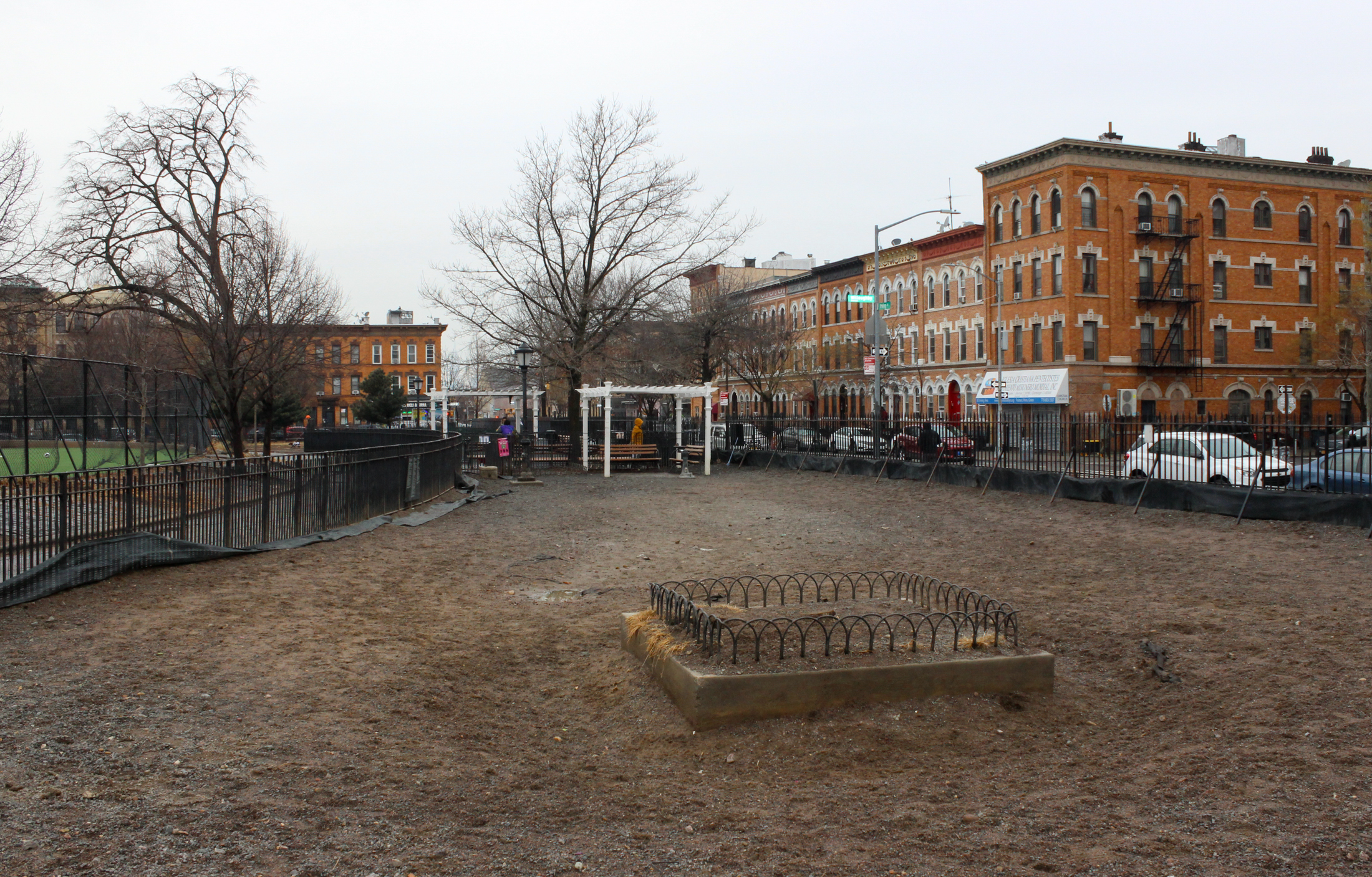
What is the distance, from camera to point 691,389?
30.5 meters

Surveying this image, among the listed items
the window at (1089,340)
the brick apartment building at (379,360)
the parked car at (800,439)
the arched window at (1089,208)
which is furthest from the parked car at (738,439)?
the brick apartment building at (379,360)

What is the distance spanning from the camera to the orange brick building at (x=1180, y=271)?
48.8 meters

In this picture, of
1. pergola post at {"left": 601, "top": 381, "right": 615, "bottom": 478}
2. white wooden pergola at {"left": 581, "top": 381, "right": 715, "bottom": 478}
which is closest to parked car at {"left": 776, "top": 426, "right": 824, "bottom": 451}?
white wooden pergola at {"left": 581, "top": 381, "right": 715, "bottom": 478}

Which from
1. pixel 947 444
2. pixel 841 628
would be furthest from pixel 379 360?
pixel 841 628

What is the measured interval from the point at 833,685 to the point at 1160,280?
163 ft

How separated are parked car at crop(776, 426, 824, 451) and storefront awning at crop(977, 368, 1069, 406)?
56.0ft

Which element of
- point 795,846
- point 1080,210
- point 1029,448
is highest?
point 1080,210

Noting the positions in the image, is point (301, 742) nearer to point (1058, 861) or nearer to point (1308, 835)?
point (1058, 861)

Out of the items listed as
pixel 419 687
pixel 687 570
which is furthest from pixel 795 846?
pixel 687 570

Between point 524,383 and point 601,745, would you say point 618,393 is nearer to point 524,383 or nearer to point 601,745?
point 524,383

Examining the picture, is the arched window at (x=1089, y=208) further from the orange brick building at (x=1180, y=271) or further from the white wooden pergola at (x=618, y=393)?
the white wooden pergola at (x=618, y=393)

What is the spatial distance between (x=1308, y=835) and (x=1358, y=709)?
223cm

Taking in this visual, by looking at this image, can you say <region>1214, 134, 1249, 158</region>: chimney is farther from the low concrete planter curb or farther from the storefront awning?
the low concrete planter curb

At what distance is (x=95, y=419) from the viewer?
22.9 metres
